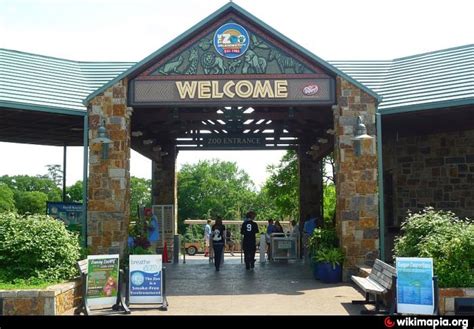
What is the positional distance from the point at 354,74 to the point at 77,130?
27.0 ft

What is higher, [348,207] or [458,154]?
[458,154]

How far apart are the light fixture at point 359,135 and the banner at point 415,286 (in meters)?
4.55

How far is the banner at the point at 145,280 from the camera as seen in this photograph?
9.30 meters

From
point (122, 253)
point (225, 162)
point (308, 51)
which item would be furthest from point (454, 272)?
point (225, 162)

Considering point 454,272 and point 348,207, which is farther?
point 348,207

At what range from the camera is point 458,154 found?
15.9 metres

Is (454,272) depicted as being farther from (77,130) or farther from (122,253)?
(77,130)

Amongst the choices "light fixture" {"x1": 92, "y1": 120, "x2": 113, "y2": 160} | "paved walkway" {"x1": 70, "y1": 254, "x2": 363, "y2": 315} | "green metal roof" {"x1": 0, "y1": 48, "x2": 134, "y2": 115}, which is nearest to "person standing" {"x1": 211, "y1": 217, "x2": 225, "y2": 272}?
"paved walkway" {"x1": 70, "y1": 254, "x2": 363, "y2": 315}

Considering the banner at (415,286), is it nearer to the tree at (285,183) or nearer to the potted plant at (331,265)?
the potted plant at (331,265)

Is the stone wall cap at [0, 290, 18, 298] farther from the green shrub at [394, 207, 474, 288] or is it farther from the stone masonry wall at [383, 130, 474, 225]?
the stone masonry wall at [383, 130, 474, 225]

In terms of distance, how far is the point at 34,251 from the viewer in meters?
9.56


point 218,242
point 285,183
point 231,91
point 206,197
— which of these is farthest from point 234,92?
point 206,197

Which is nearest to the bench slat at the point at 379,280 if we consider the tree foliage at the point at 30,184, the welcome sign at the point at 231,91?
the welcome sign at the point at 231,91

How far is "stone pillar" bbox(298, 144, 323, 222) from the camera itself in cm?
2077
